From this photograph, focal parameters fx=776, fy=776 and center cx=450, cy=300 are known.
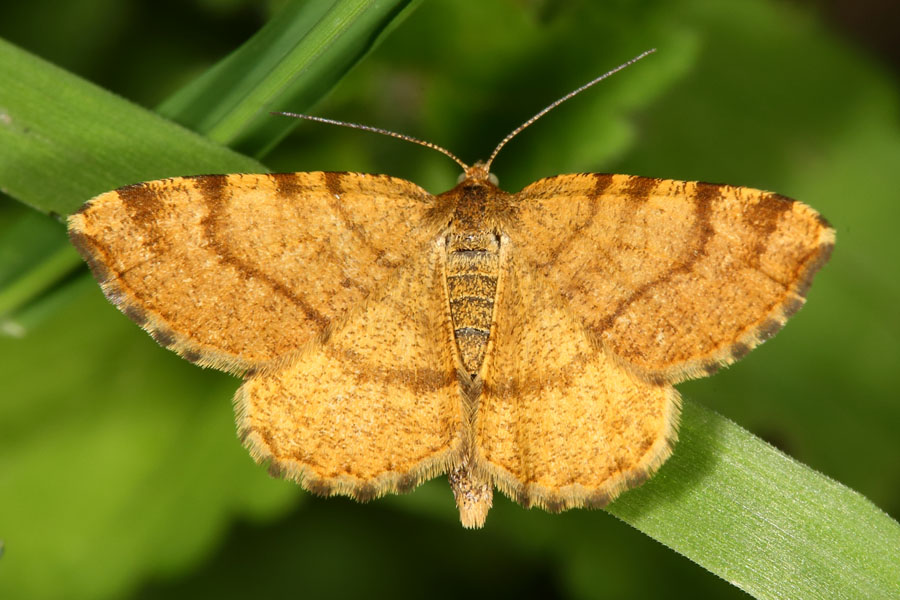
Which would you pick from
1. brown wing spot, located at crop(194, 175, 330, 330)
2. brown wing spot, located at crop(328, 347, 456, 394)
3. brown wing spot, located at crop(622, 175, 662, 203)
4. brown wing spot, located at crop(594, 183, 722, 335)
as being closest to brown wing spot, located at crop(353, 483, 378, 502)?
brown wing spot, located at crop(328, 347, 456, 394)

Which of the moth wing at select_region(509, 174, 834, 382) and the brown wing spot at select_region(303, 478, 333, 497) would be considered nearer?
the moth wing at select_region(509, 174, 834, 382)

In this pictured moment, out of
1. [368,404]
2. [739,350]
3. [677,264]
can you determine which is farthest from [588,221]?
[368,404]

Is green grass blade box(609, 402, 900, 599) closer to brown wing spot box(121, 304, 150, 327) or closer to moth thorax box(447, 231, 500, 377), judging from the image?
moth thorax box(447, 231, 500, 377)

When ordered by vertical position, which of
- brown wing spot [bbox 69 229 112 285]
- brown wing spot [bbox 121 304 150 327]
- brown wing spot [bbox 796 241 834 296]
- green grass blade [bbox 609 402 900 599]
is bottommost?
green grass blade [bbox 609 402 900 599]

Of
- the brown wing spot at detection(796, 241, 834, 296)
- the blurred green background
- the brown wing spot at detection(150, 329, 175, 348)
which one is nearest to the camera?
the brown wing spot at detection(796, 241, 834, 296)

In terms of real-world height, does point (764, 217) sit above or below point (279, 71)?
below

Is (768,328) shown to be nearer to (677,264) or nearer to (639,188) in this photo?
(677,264)

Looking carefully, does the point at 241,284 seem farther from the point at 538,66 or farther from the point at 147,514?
the point at 538,66
